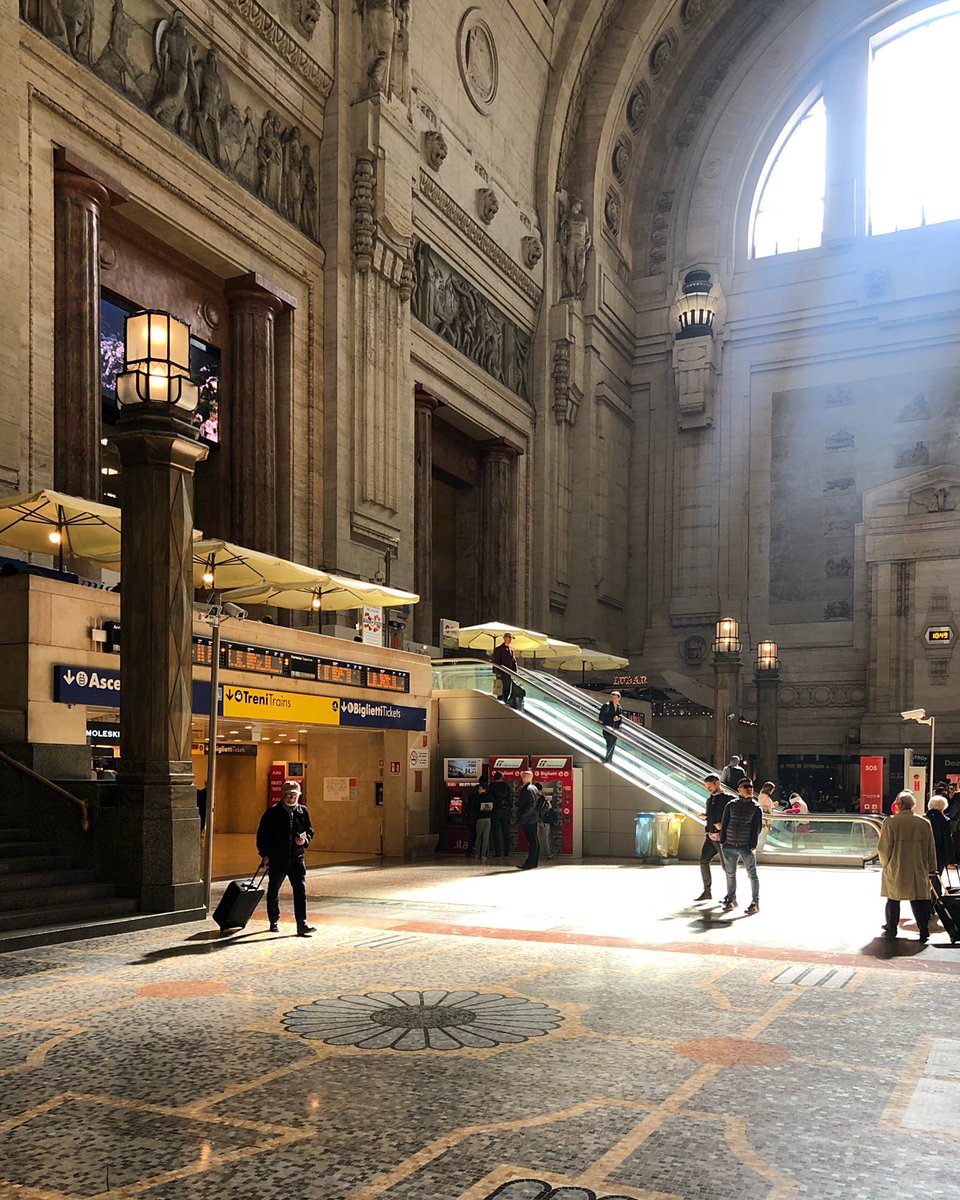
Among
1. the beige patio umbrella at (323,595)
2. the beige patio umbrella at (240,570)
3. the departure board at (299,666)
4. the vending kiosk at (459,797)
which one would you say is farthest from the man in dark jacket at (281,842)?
the vending kiosk at (459,797)

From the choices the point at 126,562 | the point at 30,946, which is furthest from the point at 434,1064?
the point at 126,562

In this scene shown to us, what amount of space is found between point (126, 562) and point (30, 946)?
12.8 ft

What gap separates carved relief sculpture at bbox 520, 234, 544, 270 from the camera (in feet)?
116

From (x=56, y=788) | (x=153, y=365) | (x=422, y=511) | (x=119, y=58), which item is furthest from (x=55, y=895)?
(x=422, y=511)

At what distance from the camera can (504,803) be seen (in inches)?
780

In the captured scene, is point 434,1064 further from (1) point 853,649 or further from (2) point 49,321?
(1) point 853,649

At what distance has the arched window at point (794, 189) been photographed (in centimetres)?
4109

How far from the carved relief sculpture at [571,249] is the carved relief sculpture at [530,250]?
1.77 metres

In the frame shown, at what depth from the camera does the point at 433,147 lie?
29.1 metres

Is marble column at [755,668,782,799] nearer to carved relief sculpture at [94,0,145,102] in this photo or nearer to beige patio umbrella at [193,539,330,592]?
beige patio umbrella at [193,539,330,592]

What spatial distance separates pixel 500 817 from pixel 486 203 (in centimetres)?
1921

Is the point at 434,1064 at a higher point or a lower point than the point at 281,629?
lower

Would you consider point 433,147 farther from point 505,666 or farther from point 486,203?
point 505,666

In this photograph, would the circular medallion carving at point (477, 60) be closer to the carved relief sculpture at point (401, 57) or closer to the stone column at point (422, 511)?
the carved relief sculpture at point (401, 57)
